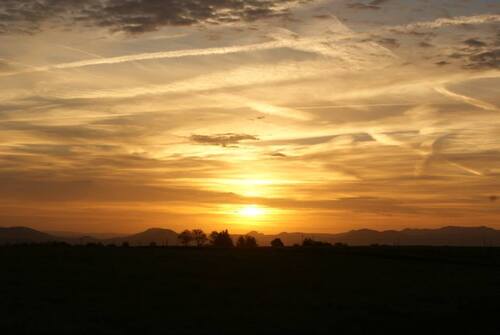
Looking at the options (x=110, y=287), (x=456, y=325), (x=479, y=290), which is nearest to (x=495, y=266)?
(x=479, y=290)

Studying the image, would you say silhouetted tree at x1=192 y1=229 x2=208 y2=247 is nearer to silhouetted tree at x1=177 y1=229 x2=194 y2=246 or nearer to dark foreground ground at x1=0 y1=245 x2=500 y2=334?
silhouetted tree at x1=177 y1=229 x2=194 y2=246

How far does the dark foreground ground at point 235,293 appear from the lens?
116 ft

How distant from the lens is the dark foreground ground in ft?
116

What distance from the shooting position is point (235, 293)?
46500mm

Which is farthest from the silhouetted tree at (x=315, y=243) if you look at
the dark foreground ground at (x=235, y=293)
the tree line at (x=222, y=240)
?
the dark foreground ground at (x=235, y=293)

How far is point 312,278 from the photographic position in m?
56.0

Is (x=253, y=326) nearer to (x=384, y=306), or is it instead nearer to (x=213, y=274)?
(x=384, y=306)

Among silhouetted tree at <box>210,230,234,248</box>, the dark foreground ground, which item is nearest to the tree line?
silhouetted tree at <box>210,230,234,248</box>

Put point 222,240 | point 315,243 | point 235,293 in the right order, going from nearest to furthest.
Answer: point 235,293
point 315,243
point 222,240

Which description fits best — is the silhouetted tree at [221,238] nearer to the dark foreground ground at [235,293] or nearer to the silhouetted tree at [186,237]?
the silhouetted tree at [186,237]

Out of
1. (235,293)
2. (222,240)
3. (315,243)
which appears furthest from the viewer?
(222,240)

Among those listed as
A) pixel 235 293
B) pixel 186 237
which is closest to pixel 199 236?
pixel 186 237

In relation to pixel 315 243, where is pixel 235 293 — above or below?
below

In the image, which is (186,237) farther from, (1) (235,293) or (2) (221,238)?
(1) (235,293)
